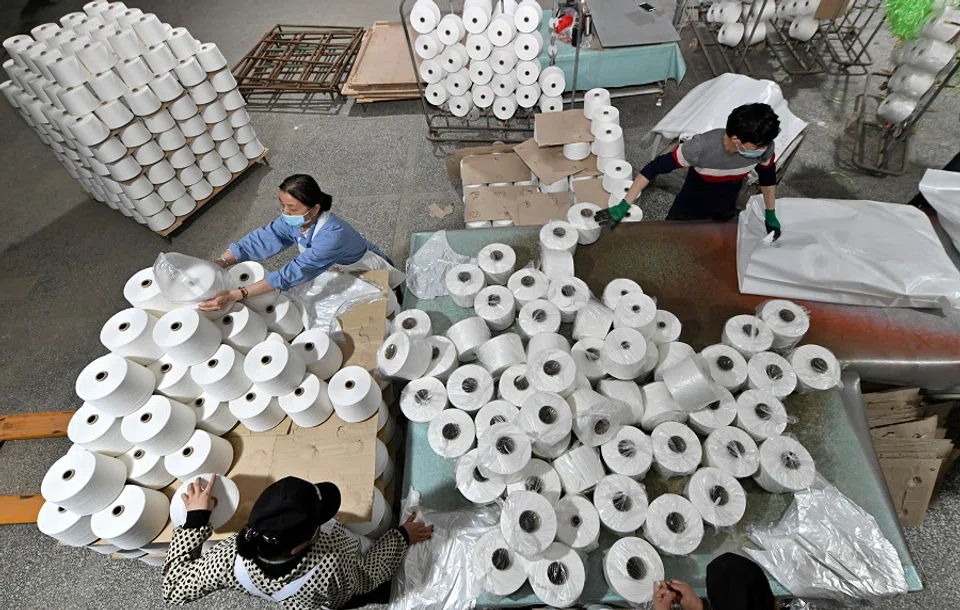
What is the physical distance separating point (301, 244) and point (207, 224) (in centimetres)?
247

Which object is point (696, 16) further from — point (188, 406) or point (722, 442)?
point (188, 406)

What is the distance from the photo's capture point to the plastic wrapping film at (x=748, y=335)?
6.78 ft

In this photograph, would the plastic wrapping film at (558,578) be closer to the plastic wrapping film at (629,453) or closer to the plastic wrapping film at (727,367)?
the plastic wrapping film at (629,453)

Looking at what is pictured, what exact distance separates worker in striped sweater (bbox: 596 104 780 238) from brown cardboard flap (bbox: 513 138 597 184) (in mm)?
894

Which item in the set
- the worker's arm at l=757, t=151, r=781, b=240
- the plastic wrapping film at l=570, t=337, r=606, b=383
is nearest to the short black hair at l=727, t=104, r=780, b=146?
the worker's arm at l=757, t=151, r=781, b=240

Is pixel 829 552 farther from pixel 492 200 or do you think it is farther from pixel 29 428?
pixel 29 428

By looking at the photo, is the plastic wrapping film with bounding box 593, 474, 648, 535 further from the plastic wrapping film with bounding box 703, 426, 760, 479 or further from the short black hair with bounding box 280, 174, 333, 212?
the short black hair with bounding box 280, 174, 333, 212

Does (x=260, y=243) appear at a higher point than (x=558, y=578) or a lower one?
higher

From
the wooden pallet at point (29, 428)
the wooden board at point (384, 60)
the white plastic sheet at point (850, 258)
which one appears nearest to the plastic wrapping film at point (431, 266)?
the white plastic sheet at point (850, 258)

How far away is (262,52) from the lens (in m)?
5.91

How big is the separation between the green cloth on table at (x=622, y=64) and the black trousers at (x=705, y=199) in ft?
7.43

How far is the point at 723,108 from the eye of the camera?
139 inches

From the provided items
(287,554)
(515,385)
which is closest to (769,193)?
(515,385)

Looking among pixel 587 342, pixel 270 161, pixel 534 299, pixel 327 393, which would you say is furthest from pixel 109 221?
pixel 587 342
